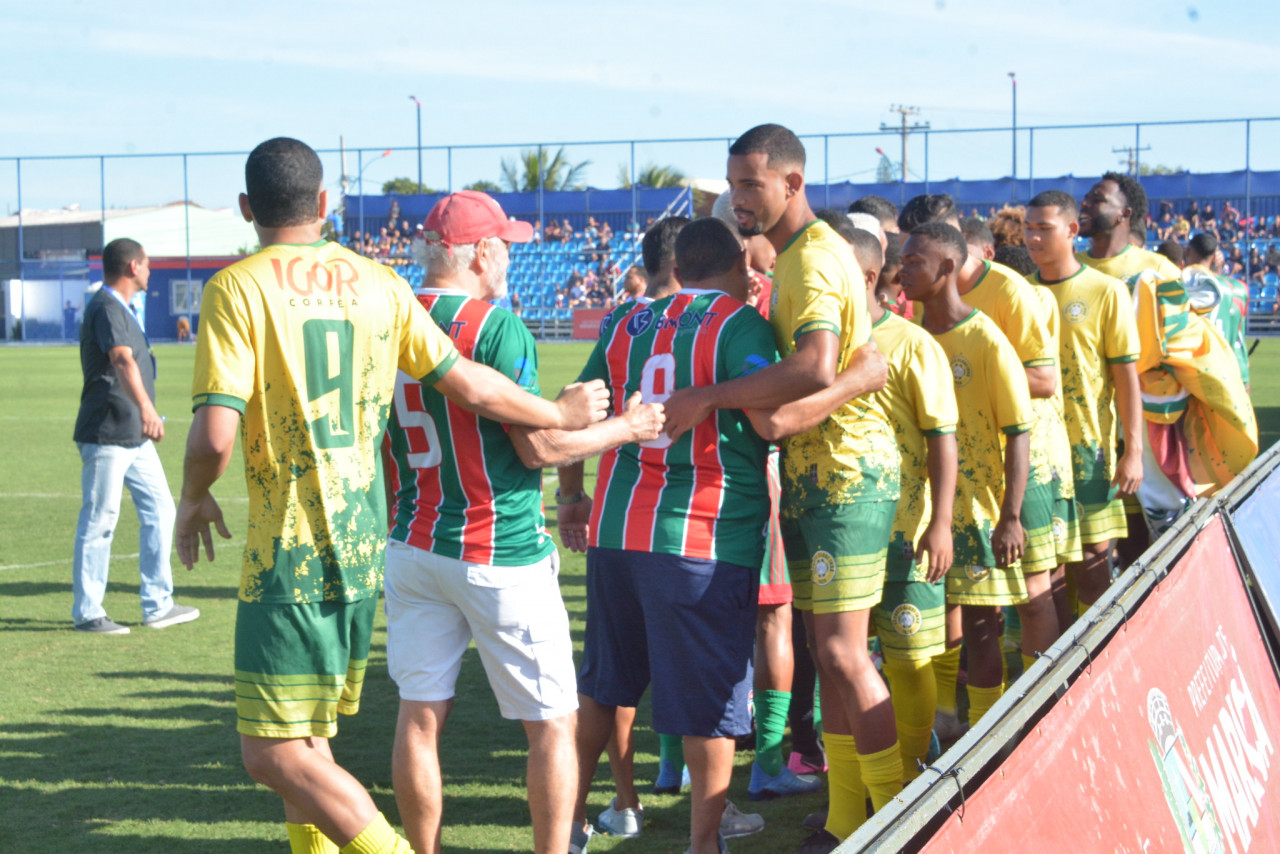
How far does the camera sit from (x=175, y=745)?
4859mm

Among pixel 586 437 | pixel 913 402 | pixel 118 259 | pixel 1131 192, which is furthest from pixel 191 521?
pixel 1131 192

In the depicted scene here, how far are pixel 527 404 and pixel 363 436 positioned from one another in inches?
16.8

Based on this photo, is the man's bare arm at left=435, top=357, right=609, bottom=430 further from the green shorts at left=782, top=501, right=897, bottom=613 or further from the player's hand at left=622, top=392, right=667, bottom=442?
the green shorts at left=782, top=501, right=897, bottom=613

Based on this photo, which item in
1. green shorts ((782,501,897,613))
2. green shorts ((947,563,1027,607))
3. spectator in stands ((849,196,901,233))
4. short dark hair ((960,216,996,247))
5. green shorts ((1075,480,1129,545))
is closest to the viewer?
green shorts ((782,501,897,613))

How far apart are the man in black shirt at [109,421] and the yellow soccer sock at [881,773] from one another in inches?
177

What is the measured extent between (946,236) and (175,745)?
141 inches

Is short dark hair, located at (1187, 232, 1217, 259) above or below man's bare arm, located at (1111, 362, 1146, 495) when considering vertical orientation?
above

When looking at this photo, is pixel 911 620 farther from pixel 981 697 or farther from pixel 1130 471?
pixel 1130 471

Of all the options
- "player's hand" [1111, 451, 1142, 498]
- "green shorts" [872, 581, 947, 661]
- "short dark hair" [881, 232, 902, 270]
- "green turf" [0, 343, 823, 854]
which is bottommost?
"green turf" [0, 343, 823, 854]

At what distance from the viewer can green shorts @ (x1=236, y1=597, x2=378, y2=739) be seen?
2.78 meters

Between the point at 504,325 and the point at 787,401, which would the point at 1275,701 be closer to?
the point at 787,401

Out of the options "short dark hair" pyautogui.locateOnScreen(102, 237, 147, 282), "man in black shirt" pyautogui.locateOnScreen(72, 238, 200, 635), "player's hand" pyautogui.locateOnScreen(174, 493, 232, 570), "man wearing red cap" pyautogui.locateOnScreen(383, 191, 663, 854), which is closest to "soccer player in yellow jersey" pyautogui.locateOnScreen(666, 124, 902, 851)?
"man wearing red cap" pyautogui.locateOnScreen(383, 191, 663, 854)

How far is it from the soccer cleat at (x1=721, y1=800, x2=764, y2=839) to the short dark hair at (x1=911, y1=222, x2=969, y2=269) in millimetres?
1971

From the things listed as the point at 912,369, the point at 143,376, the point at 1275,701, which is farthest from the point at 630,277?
the point at 1275,701
